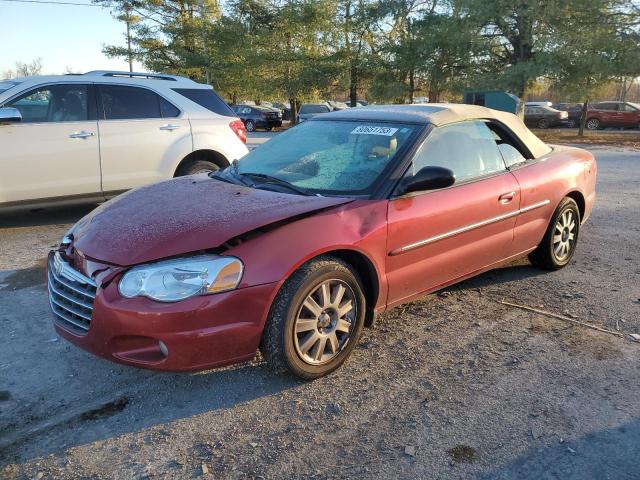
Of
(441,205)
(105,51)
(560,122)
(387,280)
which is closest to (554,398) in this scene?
(387,280)

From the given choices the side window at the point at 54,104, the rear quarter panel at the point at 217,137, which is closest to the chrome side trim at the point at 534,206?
the rear quarter panel at the point at 217,137

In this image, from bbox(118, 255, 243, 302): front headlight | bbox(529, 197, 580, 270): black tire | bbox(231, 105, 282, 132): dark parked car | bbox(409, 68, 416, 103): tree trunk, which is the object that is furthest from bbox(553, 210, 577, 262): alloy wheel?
bbox(231, 105, 282, 132): dark parked car

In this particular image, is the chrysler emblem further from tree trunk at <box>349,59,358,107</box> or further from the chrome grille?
tree trunk at <box>349,59,358,107</box>

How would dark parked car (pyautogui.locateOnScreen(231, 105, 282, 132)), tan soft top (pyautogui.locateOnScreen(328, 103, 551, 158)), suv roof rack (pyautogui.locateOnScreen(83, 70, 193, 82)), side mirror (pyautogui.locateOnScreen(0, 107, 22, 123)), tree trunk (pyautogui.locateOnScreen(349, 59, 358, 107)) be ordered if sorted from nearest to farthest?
tan soft top (pyautogui.locateOnScreen(328, 103, 551, 158)) → side mirror (pyautogui.locateOnScreen(0, 107, 22, 123)) → suv roof rack (pyautogui.locateOnScreen(83, 70, 193, 82)) → tree trunk (pyautogui.locateOnScreen(349, 59, 358, 107)) → dark parked car (pyautogui.locateOnScreen(231, 105, 282, 132))

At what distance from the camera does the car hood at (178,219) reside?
2.85m

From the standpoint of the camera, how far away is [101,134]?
642cm

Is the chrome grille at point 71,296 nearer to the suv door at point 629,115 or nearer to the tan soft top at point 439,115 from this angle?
the tan soft top at point 439,115

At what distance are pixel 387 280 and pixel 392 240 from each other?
26cm

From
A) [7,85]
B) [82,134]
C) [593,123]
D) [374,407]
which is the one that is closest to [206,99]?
[82,134]

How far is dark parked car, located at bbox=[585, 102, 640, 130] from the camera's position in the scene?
28.9m

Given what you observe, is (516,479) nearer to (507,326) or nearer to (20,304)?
(507,326)

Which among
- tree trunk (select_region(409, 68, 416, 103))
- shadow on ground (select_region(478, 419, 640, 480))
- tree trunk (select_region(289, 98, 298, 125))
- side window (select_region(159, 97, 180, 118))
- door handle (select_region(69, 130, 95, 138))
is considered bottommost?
shadow on ground (select_region(478, 419, 640, 480))

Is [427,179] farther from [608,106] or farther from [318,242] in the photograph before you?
[608,106]

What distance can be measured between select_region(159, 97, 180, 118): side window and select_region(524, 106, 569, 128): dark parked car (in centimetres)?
2690
